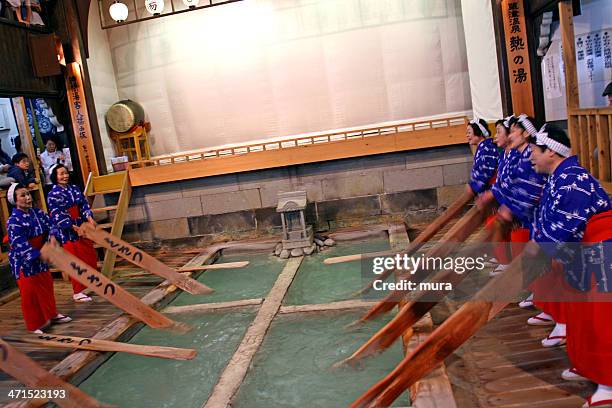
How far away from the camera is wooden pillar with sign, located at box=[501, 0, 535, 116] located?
713 cm

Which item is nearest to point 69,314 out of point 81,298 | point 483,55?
point 81,298

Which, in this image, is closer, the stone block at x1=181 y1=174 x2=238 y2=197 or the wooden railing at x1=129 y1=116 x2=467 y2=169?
the wooden railing at x1=129 y1=116 x2=467 y2=169

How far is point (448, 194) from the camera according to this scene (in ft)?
26.7

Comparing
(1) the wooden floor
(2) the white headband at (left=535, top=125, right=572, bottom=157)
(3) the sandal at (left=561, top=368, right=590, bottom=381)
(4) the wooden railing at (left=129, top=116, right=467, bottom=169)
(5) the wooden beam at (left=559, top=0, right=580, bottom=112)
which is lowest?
(1) the wooden floor

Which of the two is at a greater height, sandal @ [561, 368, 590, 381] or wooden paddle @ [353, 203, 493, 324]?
wooden paddle @ [353, 203, 493, 324]

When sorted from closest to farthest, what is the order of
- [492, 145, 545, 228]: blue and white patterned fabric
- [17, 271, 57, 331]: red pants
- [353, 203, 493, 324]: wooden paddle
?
[353, 203, 493, 324]: wooden paddle → [492, 145, 545, 228]: blue and white patterned fabric → [17, 271, 57, 331]: red pants

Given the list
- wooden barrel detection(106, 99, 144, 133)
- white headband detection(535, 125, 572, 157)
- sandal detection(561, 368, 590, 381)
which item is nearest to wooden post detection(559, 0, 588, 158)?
white headband detection(535, 125, 572, 157)

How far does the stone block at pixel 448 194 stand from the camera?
8.09 metres

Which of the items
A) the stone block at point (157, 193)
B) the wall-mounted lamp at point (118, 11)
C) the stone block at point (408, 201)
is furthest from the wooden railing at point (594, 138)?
the wall-mounted lamp at point (118, 11)

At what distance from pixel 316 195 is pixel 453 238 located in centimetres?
492

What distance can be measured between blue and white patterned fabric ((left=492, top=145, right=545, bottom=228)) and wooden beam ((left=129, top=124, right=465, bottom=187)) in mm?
3926

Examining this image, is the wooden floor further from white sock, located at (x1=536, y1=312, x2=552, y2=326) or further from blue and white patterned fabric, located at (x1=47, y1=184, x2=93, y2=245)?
white sock, located at (x1=536, y1=312, x2=552, y2=326)

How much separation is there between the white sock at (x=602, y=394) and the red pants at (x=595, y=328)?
1.0 inches

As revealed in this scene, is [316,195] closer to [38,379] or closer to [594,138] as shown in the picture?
[594,138]
